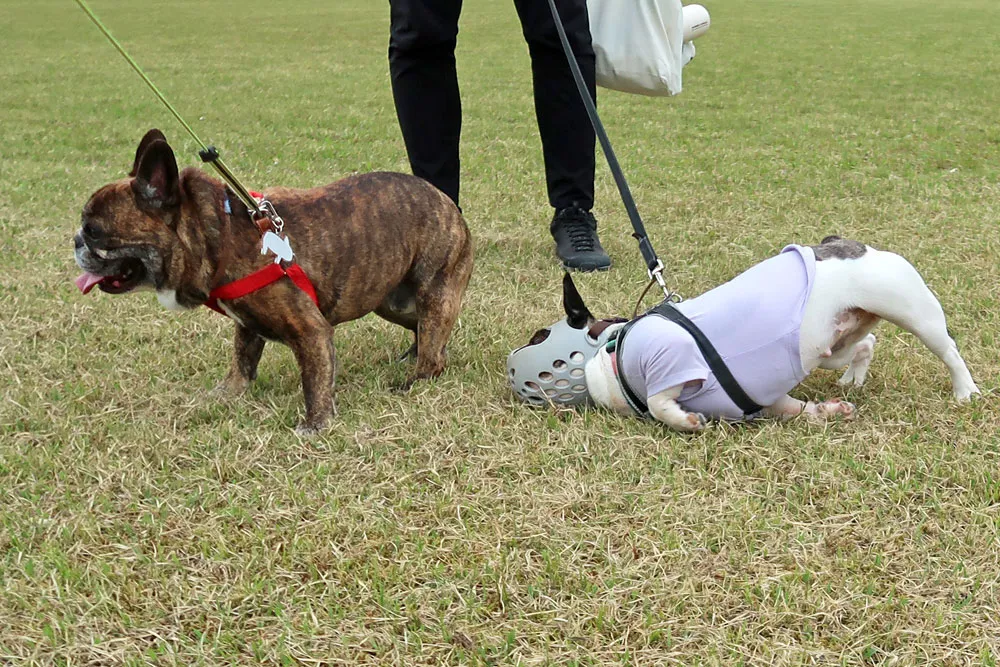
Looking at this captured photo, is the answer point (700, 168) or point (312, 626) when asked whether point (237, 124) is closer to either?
point (700, 168)

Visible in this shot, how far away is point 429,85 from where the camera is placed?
4445 mm

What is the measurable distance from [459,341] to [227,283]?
1.14 metres

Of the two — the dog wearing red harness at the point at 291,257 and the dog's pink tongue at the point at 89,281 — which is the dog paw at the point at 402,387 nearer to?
the dog wearing red harness at the point at 291,257

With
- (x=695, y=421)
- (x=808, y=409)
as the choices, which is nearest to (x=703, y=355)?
(x=695, y=421)

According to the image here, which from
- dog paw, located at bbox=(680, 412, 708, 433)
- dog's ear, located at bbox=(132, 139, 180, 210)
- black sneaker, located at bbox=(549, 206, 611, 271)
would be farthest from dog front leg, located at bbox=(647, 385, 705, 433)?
black sneaker, located at bbox=(549, 206, 611, 271)

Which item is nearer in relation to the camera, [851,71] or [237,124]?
[237,124]

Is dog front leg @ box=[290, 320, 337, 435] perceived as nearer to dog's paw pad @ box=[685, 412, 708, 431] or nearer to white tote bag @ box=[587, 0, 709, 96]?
dog's paw pad @ box=[685, 412, 708, 431]

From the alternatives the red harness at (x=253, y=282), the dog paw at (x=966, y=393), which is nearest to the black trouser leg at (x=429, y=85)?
the red harness at (x=253, y=282)

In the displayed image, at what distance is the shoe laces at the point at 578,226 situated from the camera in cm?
481

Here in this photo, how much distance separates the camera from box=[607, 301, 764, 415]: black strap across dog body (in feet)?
9.34

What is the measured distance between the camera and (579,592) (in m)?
2.26

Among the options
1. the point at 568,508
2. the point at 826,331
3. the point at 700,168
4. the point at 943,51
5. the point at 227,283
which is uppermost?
the point at 227,283

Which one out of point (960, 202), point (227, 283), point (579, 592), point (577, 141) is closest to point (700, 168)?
point (960, 202)

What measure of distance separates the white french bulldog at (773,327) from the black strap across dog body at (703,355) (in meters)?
0.01
